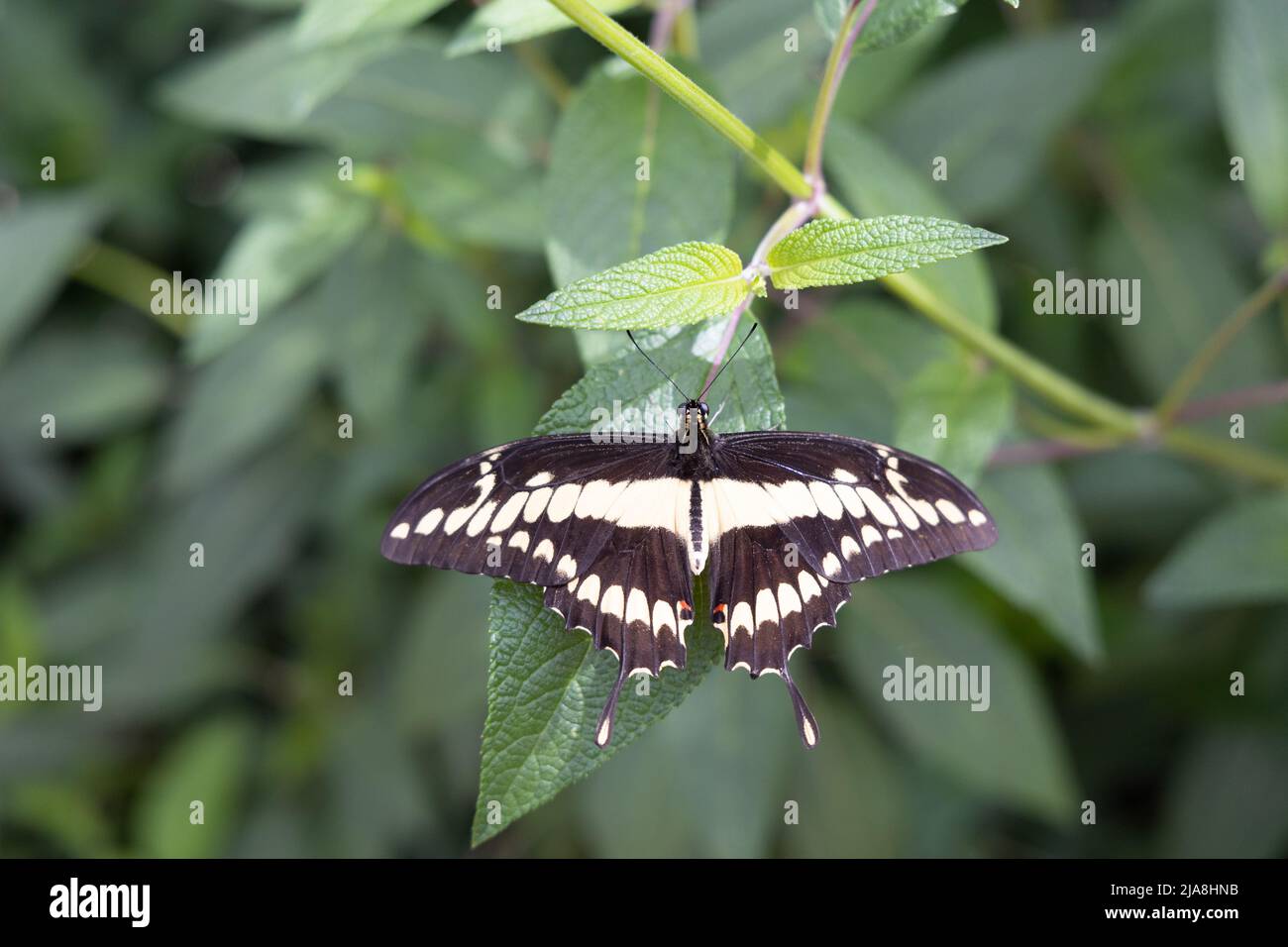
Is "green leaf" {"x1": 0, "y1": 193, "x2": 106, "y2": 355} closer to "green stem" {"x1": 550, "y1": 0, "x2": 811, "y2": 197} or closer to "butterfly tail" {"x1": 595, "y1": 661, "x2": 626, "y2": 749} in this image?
"green stem" {"x1": 550, "y1": 0, "x2": 811, "y2": 197}

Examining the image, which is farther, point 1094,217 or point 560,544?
point 1094,217

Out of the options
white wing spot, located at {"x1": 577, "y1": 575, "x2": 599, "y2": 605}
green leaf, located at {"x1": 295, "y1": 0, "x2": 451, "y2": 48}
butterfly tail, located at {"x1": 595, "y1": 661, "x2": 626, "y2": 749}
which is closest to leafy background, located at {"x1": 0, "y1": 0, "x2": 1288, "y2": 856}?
green leaf, located at {"x1": 295, "y1": 0, "x2": 451, "y2": 48}

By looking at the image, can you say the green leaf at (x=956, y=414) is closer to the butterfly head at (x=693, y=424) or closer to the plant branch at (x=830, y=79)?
the butterfly head at (x=693, y=424)

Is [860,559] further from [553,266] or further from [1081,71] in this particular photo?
[1081,71]

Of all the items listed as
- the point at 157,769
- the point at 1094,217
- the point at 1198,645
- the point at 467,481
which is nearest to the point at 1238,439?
the point at 1198,645

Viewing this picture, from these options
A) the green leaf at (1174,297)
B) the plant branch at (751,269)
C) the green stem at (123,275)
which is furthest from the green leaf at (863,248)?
the green stem at (123,275)

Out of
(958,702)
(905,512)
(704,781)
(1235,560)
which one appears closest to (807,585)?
(905,512)
